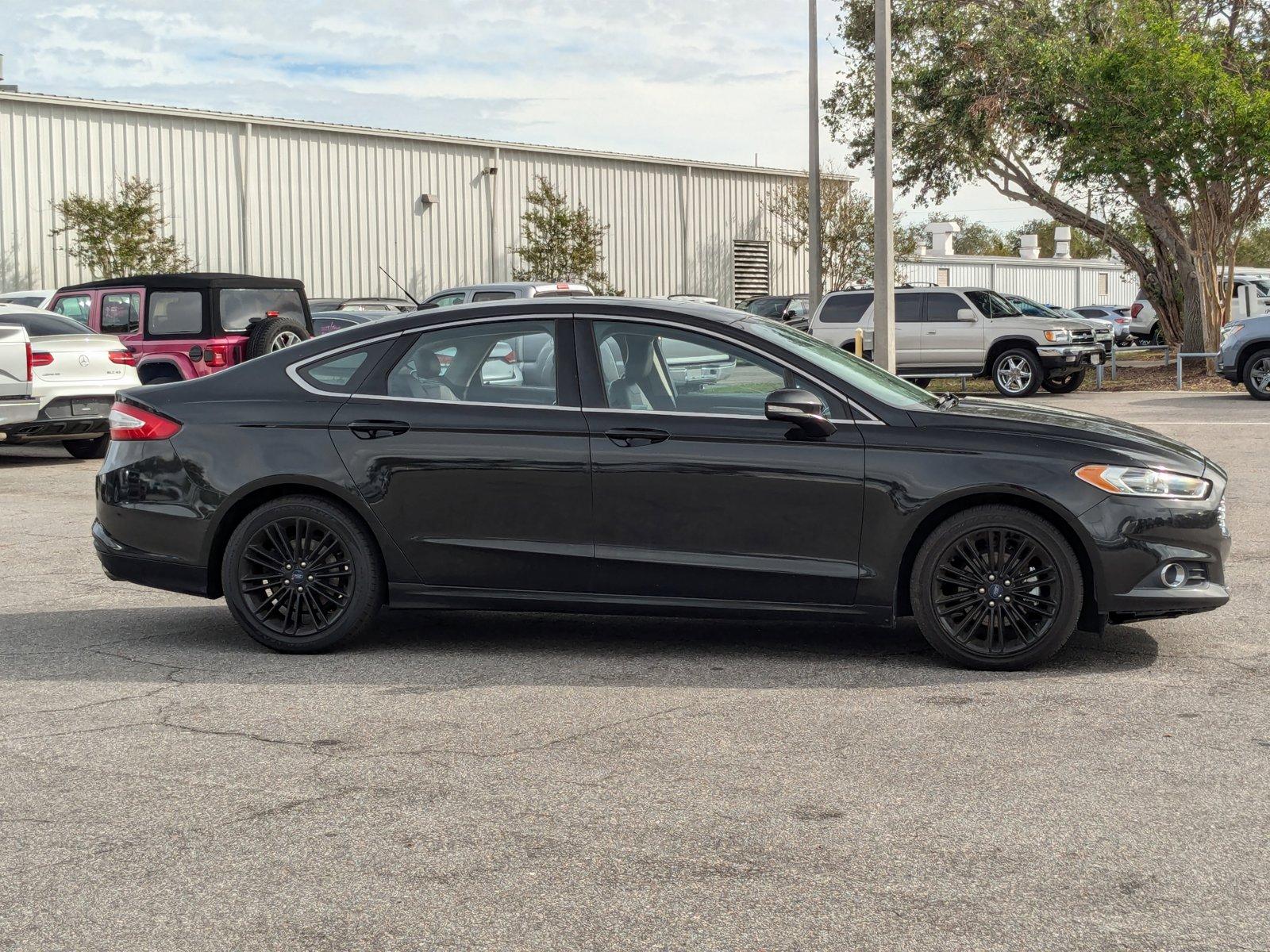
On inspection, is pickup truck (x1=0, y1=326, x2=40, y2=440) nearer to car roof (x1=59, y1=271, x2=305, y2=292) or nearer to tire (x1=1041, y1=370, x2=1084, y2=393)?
car roof (x1=59, y1=271, x2=305, y2=292)

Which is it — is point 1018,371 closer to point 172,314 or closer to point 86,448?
point 172,314

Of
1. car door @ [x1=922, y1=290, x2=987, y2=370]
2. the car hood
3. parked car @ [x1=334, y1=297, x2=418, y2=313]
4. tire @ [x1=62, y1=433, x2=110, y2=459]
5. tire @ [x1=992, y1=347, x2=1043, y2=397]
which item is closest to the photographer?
the car hood

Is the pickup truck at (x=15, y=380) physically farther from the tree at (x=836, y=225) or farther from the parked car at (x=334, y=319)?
the tree at (x=836, y=225)

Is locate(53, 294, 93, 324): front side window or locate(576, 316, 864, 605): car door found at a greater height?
locate(53, 294, 93, 324): front side window

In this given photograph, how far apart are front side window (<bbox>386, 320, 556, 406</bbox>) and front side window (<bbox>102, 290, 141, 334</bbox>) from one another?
12.3 metres

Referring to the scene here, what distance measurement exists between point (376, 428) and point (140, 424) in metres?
1.18

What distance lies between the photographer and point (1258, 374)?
22.9 m

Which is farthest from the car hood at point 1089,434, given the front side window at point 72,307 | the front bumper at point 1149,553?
the front side window at point 72,307

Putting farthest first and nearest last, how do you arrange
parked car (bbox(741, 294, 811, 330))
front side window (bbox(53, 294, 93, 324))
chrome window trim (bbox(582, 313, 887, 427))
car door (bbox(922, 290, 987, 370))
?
parked car (bbox(741, 294, 811, 330)) → car door (bbox(922, 290, 987, 370)) → front side window (bbox(53, 294, 93, 324)) → chrome window trim (bbox(582, 313, 887, 427))

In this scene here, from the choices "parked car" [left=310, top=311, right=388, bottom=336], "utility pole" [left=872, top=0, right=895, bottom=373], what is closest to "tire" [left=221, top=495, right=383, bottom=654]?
"utility pole" [left=872, top=0, right=895, bottom=373]

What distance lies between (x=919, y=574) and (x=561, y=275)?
3562 cm

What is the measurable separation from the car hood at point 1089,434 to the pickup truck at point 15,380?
35.8ft

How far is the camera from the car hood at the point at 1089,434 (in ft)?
20.6

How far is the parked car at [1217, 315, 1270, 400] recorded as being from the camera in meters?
22.7
